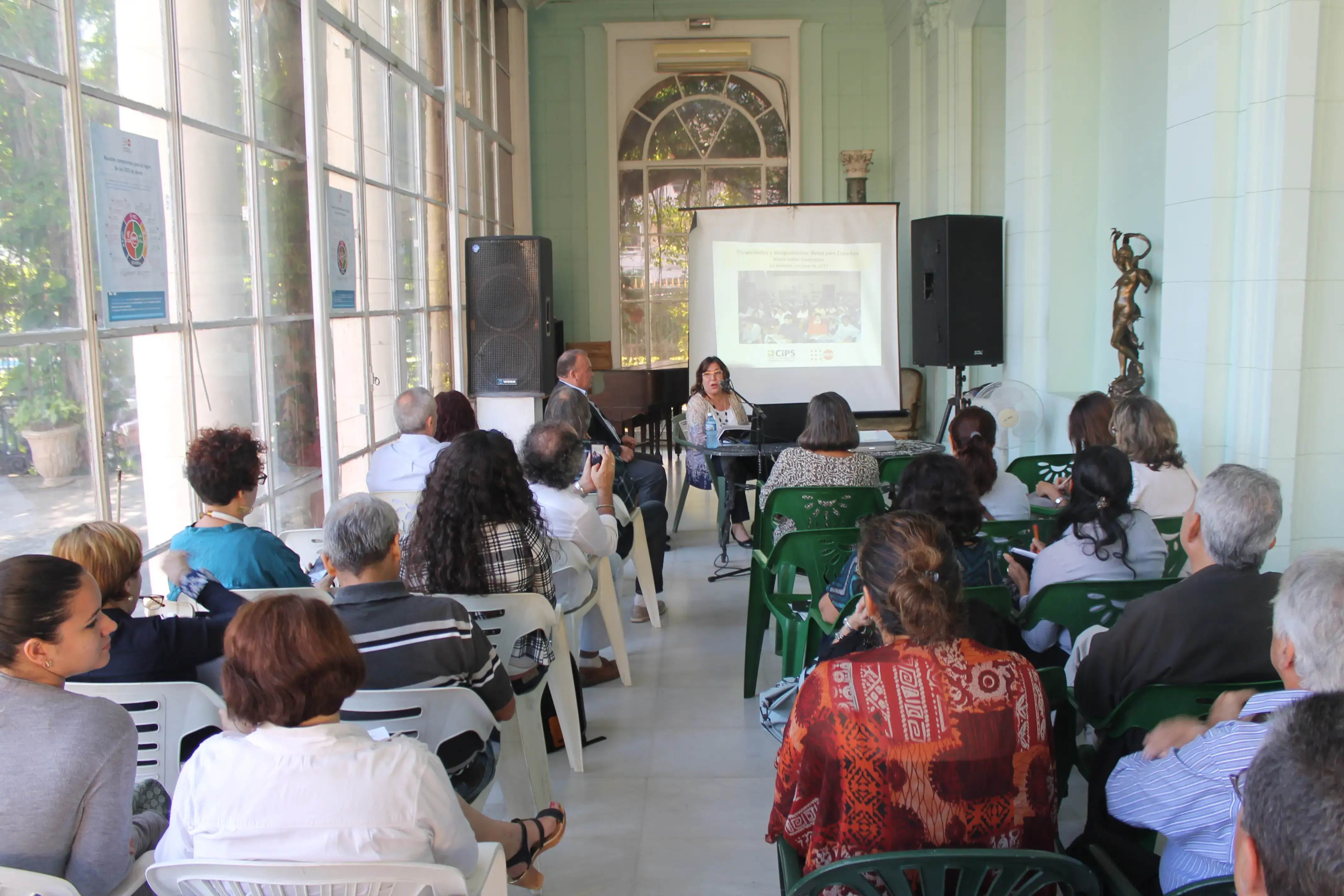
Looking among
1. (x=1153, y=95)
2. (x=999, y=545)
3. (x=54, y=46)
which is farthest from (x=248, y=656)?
(x=1153, y=95)

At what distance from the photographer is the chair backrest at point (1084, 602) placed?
2529 millimetres

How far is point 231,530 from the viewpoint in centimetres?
268

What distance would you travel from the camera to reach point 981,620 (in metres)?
2.27

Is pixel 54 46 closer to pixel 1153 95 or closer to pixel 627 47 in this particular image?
pixel 1153 95

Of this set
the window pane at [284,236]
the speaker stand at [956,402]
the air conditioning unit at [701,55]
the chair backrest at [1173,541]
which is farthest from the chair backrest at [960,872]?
the air conditioning unit at [701,55]

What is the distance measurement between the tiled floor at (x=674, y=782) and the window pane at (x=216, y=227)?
6.35ft

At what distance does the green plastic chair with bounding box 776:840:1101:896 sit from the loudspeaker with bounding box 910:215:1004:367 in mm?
5857

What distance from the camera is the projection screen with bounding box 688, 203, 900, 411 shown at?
856cm

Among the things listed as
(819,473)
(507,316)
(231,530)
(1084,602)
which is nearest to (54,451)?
(231,530)

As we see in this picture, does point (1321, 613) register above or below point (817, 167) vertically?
below

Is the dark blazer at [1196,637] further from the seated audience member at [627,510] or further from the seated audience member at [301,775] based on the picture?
the seated audience member at [627,510]

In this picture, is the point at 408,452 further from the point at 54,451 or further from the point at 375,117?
the point at 375,117

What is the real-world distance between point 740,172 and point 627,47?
163 centimetres

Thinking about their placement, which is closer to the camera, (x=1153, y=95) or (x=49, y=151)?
(x=49, y=151)
